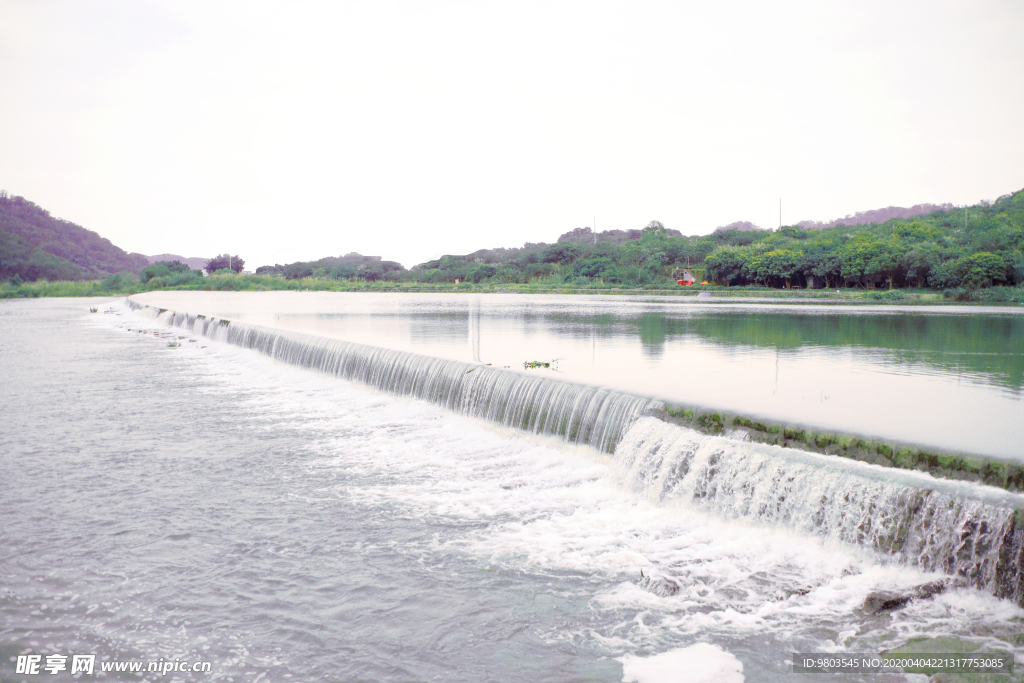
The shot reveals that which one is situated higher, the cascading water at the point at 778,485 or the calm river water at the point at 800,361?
the calm river water at the point at 800,361

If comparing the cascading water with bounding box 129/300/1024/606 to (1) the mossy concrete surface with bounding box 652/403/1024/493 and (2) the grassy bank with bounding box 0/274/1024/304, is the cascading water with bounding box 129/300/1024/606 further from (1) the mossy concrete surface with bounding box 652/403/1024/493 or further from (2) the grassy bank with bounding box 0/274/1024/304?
(2) the grassy bank with bounding box 0/274/1024/304

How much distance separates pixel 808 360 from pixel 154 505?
10.7 meters

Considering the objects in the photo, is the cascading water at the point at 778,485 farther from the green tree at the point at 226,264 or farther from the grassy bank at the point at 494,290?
the green tree at the point at 226,264

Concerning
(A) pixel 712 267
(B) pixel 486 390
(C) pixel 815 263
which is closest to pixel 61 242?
(A) pixel 712 267

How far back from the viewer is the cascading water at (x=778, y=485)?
4258mm

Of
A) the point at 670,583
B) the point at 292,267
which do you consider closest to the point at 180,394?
the point at 670,583

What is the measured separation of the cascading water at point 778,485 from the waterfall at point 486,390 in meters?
0.02

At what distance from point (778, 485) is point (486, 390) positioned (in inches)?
206

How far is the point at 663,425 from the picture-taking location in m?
6.94

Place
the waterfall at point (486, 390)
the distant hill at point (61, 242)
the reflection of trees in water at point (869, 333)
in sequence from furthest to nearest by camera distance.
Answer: the distant hill at point (61, 242) → the reflection of trees in water at point (869, 333) → the waterfall at point (486, 390)

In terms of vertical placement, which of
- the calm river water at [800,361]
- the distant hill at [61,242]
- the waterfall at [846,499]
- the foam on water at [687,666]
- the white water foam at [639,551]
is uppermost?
the distant hill at [61,242]

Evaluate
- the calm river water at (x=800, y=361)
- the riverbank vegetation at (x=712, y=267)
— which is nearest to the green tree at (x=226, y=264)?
the riverbank vegetation at (x=712, y=267)

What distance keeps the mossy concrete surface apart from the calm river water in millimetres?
307

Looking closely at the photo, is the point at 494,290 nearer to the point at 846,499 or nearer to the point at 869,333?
the point at 869,333
